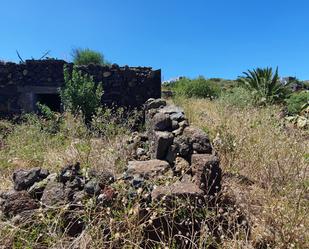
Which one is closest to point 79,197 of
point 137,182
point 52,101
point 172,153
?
point 137,182

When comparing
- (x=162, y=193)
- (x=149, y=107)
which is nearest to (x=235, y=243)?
(x=162, y=193)

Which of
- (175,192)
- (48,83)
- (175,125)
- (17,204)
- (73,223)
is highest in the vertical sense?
(48,83)

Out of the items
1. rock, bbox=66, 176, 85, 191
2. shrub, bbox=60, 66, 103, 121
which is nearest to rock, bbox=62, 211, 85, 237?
rock, bbox=66, 176, 85, 191

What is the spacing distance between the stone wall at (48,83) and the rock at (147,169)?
20.0 ft

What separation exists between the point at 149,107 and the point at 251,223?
13.1 ft

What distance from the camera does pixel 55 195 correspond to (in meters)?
2.95

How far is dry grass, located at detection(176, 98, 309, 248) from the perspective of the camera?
274 centimetres

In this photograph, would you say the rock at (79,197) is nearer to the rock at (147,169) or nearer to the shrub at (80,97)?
the rock at (147,169)

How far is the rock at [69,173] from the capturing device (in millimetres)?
3172

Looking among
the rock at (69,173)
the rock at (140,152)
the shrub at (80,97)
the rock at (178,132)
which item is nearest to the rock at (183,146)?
the rock at (178,132)

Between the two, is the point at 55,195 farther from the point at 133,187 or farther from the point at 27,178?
the point at 133,187

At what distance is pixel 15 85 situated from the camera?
968 centimetres

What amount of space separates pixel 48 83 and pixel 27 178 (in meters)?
6.73

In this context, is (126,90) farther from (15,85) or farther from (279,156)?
(279,156)
